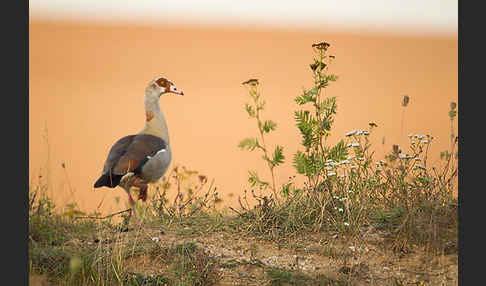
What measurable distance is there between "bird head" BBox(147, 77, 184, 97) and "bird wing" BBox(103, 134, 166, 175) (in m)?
0.63

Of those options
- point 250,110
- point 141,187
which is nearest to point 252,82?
point 250,110

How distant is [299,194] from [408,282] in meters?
1.47

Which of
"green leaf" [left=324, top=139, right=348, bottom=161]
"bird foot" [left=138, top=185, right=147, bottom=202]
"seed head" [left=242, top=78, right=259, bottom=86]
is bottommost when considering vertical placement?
"bird foot" [left=138, top=185, right=147, bottom=202]

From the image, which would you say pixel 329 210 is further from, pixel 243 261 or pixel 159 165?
pixel 159 165

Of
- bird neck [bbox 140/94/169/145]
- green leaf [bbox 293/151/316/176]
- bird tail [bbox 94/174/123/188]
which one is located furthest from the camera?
bird neck [bbox 140/94/169/145]

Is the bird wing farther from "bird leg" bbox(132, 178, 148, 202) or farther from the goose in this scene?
"bird leg" bbox(132, 178, 148, 202)

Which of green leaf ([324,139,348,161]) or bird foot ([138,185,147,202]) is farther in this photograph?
bird foot ([138,185,147,202])

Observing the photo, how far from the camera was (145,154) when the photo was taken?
5.94m

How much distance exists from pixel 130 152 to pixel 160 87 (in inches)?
44.0

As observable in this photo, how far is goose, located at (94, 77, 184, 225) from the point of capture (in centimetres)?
571

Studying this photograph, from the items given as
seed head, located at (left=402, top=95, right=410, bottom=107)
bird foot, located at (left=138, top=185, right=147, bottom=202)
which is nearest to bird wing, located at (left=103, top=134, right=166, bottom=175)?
A: bird foot, located at (left=138, top=185, right=147, bottom=202)

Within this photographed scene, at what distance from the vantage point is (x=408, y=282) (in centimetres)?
490

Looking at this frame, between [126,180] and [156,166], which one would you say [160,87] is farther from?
[126,180]

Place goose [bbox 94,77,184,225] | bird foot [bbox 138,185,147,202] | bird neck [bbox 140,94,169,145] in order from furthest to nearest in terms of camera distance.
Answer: bird neck [bbox 140,94,169,145]
bird foot [bbox 138,185,147,202]
goose [bbox 94,77,184,225]
